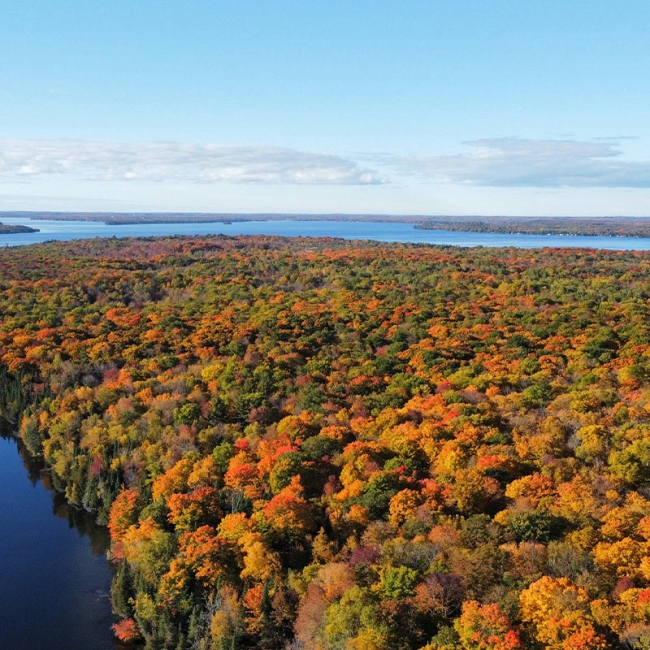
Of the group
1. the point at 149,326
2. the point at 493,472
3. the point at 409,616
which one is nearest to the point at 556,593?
the point at 409,616

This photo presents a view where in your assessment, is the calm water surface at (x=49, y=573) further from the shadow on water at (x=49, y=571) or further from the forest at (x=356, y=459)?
the forest at (x=356, y=459)

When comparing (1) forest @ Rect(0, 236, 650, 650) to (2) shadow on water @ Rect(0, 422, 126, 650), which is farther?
(2) shadow on water @ Rect(0, 422, 126, 650)

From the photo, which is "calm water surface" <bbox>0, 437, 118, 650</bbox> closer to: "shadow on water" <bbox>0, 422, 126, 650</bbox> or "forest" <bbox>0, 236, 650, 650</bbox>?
"shadow on water" <bbox>0, 422, 126, 650</bbox>

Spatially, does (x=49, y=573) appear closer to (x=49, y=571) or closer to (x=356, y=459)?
(x=49, y=571)

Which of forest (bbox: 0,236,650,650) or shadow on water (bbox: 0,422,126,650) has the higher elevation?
forest (bbox: 0,236,650,650)

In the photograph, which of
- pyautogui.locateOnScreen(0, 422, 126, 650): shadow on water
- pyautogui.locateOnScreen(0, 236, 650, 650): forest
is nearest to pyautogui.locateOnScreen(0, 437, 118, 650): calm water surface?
pyautogui.locateOnScreen(0, 422, 126, 650): shadow on water
